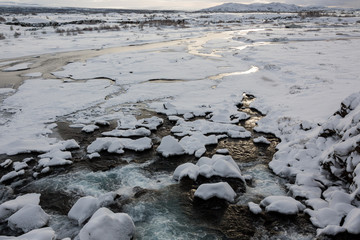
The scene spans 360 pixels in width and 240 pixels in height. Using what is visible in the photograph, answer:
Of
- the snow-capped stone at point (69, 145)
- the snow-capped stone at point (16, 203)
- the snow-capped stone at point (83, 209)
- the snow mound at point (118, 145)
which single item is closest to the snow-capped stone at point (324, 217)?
the snow-capped stone at point (83, 209)

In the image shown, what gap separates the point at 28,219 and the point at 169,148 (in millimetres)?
3759

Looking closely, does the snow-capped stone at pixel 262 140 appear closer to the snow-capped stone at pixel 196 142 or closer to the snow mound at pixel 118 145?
the snow-capped stone at pixel 196 142

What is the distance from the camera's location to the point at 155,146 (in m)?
7.87

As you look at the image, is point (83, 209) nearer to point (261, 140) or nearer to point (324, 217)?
point (324, 217)

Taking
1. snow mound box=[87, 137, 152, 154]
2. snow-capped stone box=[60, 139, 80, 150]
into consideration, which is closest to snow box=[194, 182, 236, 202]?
snow mound box=[87, 137, 152, 154]

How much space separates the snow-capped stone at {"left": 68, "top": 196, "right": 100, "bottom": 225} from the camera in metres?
4.97

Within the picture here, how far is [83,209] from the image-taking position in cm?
507

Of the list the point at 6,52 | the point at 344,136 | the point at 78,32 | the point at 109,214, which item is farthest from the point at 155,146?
the point at 78,32

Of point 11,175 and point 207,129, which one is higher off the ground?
point 207,129

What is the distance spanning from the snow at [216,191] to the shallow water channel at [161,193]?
21 cm

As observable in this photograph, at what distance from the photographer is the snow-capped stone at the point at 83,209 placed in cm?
497

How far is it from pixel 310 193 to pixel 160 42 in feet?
83.6

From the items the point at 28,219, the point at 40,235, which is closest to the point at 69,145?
the point at 28,219

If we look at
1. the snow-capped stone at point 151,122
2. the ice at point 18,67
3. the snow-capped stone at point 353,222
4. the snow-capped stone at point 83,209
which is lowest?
the snow-capped stone at point 83,209
